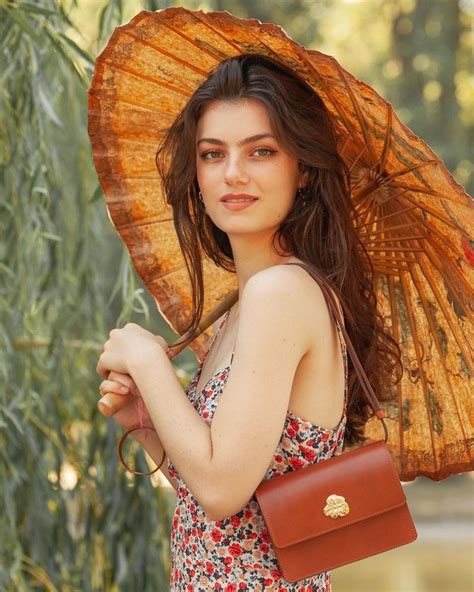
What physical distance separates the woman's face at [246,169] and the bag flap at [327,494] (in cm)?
36

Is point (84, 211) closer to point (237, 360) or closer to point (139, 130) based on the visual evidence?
point (139, 130)

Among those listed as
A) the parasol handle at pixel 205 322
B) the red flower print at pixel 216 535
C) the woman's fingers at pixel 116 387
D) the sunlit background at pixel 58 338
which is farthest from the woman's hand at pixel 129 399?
the sunlit background at pixel 58 338

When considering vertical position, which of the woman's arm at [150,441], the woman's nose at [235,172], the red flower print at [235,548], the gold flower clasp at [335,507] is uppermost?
the woman's nose at [235,172]

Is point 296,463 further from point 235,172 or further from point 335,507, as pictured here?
point 235,172

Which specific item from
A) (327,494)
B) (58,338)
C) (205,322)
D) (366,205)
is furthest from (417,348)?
(58,338)

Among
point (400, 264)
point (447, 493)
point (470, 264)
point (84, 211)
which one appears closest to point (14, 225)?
point (84, 211)

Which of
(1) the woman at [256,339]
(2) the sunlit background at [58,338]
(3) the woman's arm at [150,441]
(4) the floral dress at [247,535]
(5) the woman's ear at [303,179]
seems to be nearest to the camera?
(1) the woman at [256,339]

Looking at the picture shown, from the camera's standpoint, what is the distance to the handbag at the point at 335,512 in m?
1.48

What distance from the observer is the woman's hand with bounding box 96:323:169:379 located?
5.11 ft

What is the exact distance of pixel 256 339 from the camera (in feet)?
4.75

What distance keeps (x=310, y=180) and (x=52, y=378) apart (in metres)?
1.38

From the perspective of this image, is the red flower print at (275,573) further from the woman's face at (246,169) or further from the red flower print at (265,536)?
the woman's face at (246,169)

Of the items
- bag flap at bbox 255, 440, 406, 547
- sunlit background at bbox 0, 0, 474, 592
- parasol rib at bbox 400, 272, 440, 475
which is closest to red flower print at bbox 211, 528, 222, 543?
bag flap at bbox 255, 440, 406, 547

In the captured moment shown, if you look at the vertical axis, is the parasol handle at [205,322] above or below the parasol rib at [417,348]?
above
